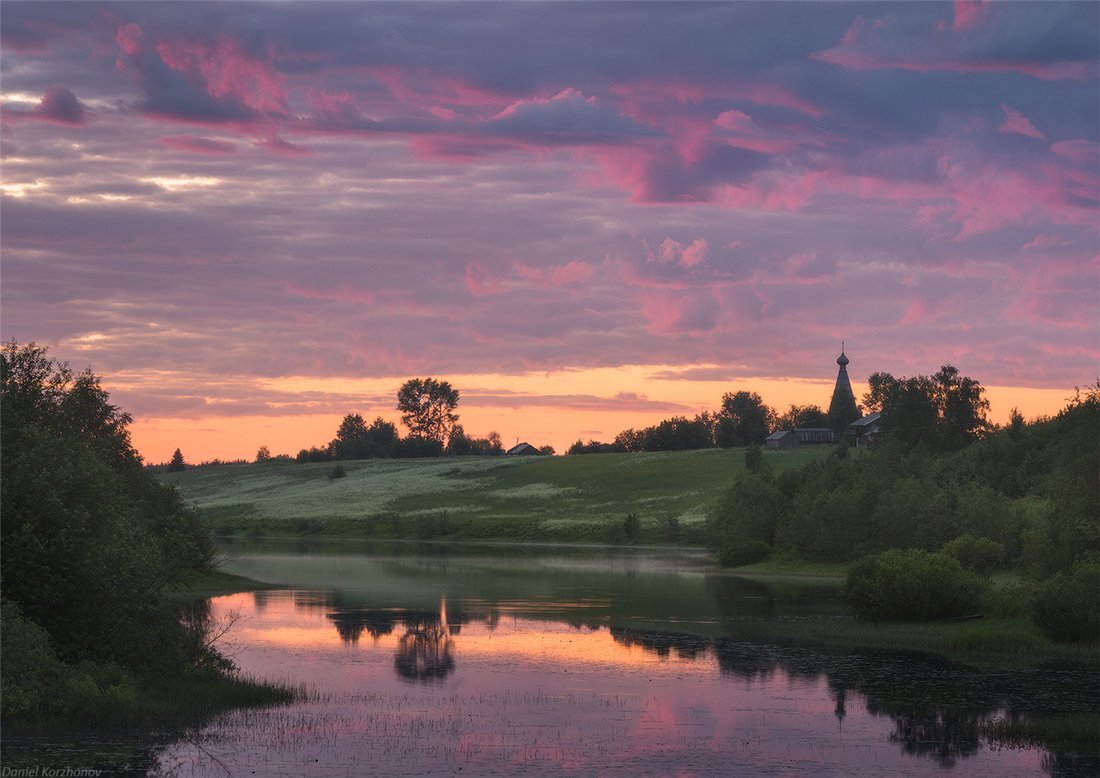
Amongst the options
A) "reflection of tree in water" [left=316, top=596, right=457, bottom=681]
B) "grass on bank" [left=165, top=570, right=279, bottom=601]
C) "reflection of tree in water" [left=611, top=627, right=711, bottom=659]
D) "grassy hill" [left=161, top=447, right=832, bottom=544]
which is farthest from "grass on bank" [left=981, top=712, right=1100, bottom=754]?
"grassy hill" [left=161, top=447, right=832, bottom=544]

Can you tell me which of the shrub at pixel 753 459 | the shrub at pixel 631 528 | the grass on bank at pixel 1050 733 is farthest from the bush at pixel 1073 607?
the shrub at pixel 753 459

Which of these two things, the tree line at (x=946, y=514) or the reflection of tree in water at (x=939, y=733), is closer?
the reflection of tree in water at (x=939, y=733)

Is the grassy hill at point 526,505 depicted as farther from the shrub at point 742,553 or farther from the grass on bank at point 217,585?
the grass on bank at point 217,585

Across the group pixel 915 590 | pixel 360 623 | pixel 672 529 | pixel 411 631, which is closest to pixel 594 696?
pixel 411 631

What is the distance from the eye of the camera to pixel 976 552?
73.5 m

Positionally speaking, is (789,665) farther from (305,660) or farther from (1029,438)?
(1029,438)

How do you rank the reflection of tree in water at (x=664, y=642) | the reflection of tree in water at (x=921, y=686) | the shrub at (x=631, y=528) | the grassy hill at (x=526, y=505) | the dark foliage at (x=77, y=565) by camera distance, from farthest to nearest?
the grassy hill at (x=526, y=505) < the shrub at (x=631, y=528) < the reflection of tree in water at (x=664, y=642) < the dark foliage at (x=77, y=565) < the reflection of tree in water at (x=921, y=686)

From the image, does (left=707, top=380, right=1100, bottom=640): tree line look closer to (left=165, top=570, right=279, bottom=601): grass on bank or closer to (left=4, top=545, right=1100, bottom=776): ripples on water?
(left=4, top=545, right=1100, bottom=776): ripples on water

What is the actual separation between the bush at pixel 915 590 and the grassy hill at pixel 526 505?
234 ft

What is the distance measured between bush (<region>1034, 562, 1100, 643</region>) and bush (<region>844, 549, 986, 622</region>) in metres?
Answer: 5.30

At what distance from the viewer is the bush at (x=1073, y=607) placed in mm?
49344

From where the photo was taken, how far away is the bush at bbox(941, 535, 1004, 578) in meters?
72.2

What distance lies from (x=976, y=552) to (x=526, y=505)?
9652cm

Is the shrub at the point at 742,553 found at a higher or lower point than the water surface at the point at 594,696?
higher
